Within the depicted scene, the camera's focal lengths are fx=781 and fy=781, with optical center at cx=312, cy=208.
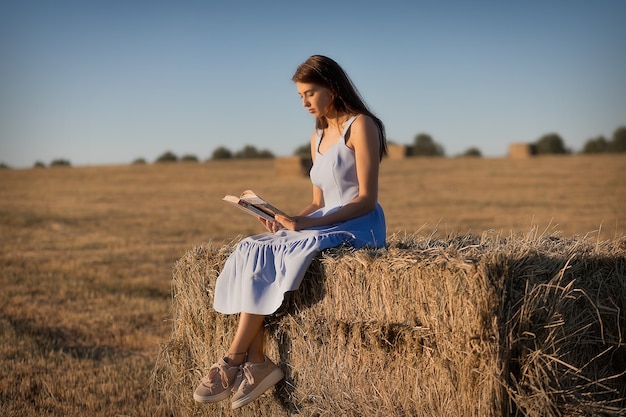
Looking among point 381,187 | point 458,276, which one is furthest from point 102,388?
point 381,187

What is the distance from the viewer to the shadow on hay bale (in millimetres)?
3150

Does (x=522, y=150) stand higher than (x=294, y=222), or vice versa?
(x=294, y=222)

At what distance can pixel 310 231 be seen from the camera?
157 inches

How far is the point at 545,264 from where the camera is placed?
3389 mm

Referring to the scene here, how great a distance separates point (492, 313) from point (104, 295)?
5956mm

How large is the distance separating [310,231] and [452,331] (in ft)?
3.36

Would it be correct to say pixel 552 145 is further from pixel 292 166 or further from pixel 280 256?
pixel 280 256

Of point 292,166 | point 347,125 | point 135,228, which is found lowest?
point 135,228

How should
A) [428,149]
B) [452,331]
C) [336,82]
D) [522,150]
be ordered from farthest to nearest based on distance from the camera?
1. [428,149]
2. [522,150]
3. [336,82]
4. [452,331]

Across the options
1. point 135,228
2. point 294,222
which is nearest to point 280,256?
point 294,222

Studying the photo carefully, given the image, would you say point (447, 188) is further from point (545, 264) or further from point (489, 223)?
point (545, 264)

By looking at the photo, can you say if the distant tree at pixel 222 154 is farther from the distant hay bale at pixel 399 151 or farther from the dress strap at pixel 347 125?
the dress strap at pixel 347 125

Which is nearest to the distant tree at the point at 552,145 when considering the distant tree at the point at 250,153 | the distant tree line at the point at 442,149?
the distant tree line at the point at 442,149

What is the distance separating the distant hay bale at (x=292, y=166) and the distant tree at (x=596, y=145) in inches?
830
